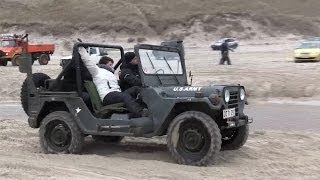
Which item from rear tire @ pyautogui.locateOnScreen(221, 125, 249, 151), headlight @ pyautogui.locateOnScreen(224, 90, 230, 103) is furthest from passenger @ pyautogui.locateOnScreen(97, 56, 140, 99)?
rear tire @ pyautogui.locateOnScreen(221, 125, 249, 151)

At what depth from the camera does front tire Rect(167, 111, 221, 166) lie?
830cm

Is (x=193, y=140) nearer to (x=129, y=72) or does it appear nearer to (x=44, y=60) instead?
(x=129, y=72)

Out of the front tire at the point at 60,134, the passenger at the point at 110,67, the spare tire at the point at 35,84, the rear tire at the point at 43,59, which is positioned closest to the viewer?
the passenger at the point at 110,67

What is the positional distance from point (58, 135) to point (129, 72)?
1584mm

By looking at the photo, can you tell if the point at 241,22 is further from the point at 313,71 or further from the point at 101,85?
the point at 101,85

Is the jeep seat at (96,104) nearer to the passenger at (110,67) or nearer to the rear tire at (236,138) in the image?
the passenger at (110,67)

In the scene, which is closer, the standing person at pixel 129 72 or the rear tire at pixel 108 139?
the standing person at pixel 129 72

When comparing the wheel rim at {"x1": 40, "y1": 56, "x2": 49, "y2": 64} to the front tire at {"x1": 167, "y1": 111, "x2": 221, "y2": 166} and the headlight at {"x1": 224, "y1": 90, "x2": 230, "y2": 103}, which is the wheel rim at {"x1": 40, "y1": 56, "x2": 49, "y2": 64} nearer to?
the front tire at {"x1": 167, "y1": 111, "x2": 221, "y2": 166}

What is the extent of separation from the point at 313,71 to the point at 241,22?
42.9 meters

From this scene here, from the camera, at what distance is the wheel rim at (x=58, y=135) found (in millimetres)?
9508

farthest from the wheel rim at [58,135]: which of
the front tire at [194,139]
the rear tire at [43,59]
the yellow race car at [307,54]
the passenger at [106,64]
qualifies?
the rear tire at [43,59]

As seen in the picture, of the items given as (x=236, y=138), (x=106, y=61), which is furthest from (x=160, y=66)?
(x=236, y=138)

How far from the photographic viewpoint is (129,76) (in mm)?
9266

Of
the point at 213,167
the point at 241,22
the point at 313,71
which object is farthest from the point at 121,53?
the point at 241,22
